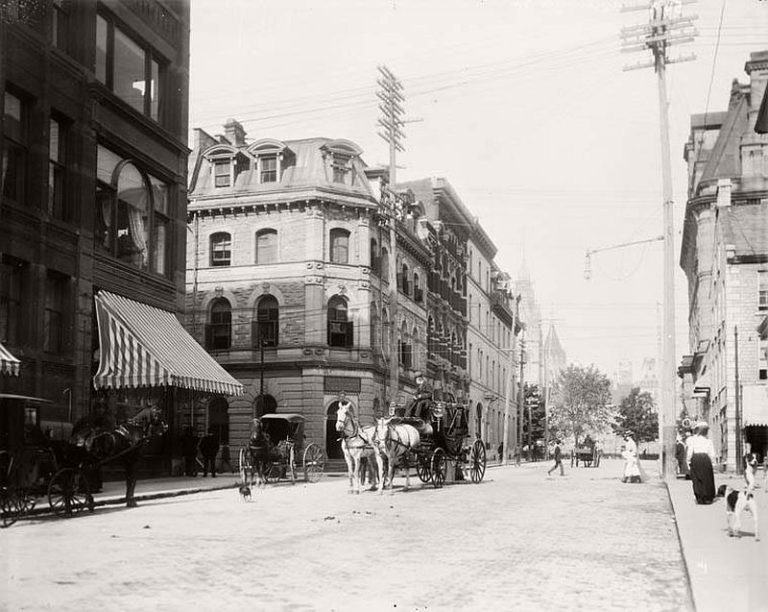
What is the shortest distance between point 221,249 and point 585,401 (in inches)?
2435

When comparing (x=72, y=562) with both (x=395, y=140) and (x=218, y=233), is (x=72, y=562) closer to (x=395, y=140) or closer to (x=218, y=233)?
(x=395, y=140)

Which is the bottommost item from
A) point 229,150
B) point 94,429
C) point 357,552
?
point 357,552

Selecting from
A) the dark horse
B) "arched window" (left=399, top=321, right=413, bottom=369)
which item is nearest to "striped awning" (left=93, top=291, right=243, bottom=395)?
the dark horse

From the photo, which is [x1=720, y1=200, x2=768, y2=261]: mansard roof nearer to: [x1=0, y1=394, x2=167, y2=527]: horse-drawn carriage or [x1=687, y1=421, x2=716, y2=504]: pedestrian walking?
[x1=687, y1=421, x2=716, y2=504]: pedestrian walking

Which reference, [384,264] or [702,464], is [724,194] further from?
[702,464]

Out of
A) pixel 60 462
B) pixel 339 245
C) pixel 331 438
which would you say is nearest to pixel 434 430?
pixel 60 462

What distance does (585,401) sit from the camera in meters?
99.9

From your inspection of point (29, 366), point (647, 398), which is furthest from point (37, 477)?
point (647, 398)

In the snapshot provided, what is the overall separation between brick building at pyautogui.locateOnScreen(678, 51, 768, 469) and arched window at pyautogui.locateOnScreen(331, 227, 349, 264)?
16735 millimetres

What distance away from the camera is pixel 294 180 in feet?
151

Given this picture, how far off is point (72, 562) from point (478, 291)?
67222mm

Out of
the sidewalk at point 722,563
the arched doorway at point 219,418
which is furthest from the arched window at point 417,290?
the sidewalk at point 722,563

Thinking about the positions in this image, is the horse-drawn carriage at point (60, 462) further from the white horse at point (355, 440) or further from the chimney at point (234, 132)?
the chimney at point (234, 132)

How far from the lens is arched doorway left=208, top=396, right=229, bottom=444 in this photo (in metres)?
45.0
